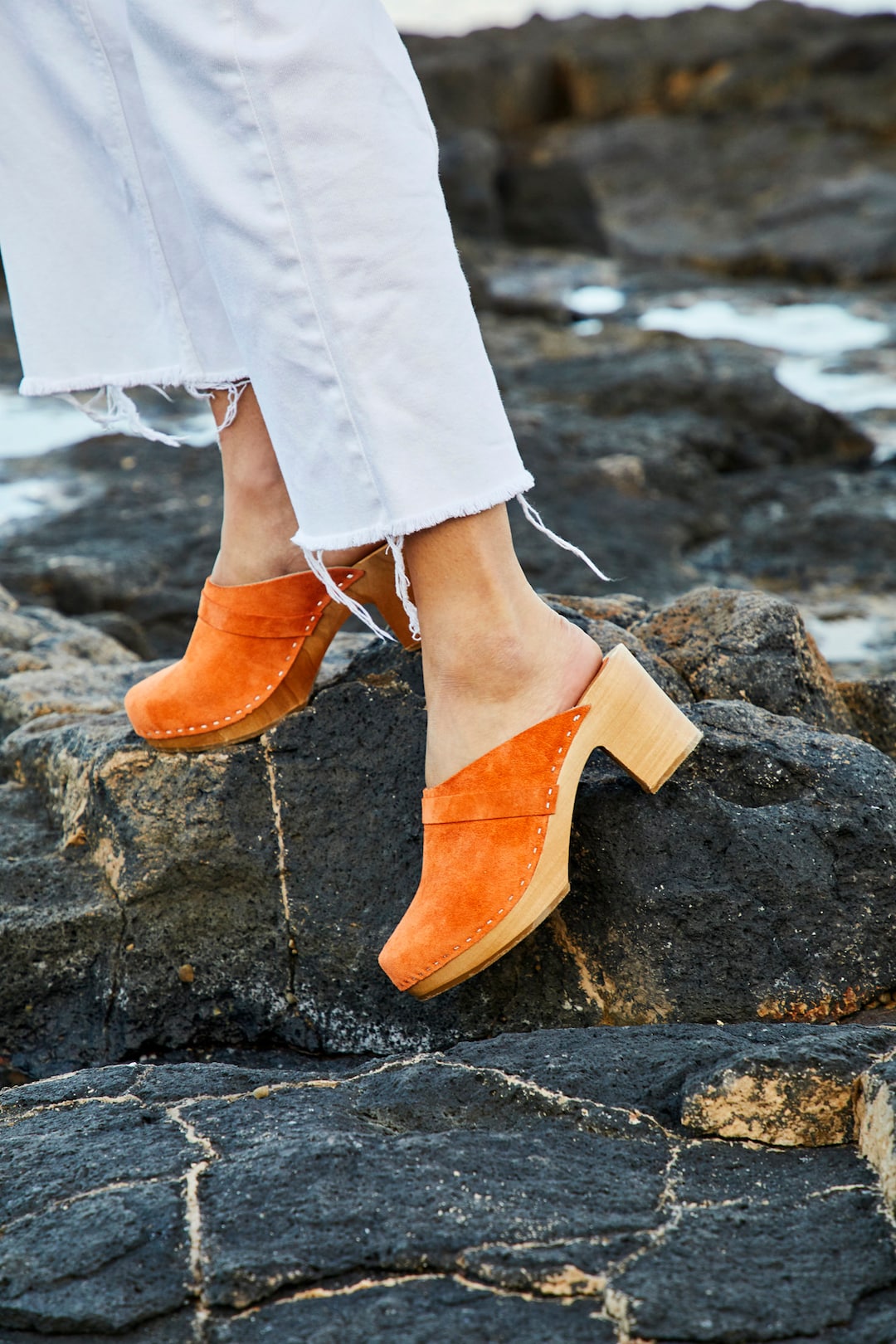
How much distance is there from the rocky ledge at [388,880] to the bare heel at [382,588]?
0.24 ft

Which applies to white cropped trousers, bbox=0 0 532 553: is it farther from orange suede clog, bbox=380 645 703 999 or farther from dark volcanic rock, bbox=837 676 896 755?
dark volcanic rock, bbox=837 676 896 755

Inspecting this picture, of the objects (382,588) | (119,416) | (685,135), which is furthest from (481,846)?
(685,135)

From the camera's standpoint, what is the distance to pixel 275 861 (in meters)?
1.67

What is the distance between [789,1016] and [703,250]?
9.73 metres

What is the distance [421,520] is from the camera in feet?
4.11

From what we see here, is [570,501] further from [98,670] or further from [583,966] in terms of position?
[583,966]

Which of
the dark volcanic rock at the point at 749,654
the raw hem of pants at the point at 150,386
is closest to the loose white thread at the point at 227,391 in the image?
the raw hem of pants at the point at 150,386

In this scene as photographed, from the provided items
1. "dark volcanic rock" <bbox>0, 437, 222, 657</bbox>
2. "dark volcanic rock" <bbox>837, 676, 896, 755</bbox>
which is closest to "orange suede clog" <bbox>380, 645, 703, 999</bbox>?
"dark volcanic rock" <bbox>837, 676, 896, 755</bbox>

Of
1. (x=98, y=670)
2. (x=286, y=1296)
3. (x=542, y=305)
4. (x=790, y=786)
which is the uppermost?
(x=286, y=1296)

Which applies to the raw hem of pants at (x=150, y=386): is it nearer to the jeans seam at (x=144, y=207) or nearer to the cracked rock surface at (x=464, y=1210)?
the jeans seam at (x=144, y=207)

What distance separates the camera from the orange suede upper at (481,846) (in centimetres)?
138

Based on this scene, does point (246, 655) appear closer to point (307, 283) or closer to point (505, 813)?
point (505, 813)

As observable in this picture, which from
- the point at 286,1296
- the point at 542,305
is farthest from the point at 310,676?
the point at 542,305

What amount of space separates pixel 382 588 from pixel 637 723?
408 mm
